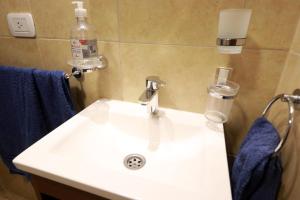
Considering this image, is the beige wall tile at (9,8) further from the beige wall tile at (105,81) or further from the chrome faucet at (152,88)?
the chrome faucet at (152,88)

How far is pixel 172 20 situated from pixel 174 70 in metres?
0.17

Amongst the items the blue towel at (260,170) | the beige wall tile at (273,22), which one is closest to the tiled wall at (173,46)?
the beige wall tile at (273,22)

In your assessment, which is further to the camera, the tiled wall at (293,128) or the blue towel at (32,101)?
the blue towel at (32,101)

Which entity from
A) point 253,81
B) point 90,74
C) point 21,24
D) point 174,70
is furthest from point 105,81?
point 253,81

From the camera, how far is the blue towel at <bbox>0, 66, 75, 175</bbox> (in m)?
0.75

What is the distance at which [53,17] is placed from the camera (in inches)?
28.2

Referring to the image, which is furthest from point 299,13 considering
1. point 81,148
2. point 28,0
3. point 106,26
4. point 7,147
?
point 7,147

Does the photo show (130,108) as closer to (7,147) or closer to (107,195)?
(107,195)

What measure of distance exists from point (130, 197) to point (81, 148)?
0.96 ft

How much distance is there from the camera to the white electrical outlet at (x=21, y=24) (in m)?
0.76

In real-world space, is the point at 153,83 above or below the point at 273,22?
below

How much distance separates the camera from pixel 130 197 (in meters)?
0.36

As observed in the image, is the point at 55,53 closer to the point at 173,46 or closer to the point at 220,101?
the point at 173,46

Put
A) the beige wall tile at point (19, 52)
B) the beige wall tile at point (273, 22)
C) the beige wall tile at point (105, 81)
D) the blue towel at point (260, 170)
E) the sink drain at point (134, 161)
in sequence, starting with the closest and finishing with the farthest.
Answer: the blue towel at point (260, 170) → the beige wall tile at point (273, 22) → the sink drain at point (134, 161) → the beige wall tile at point (105, 81) → the beige wall tile at point (19, 52)
